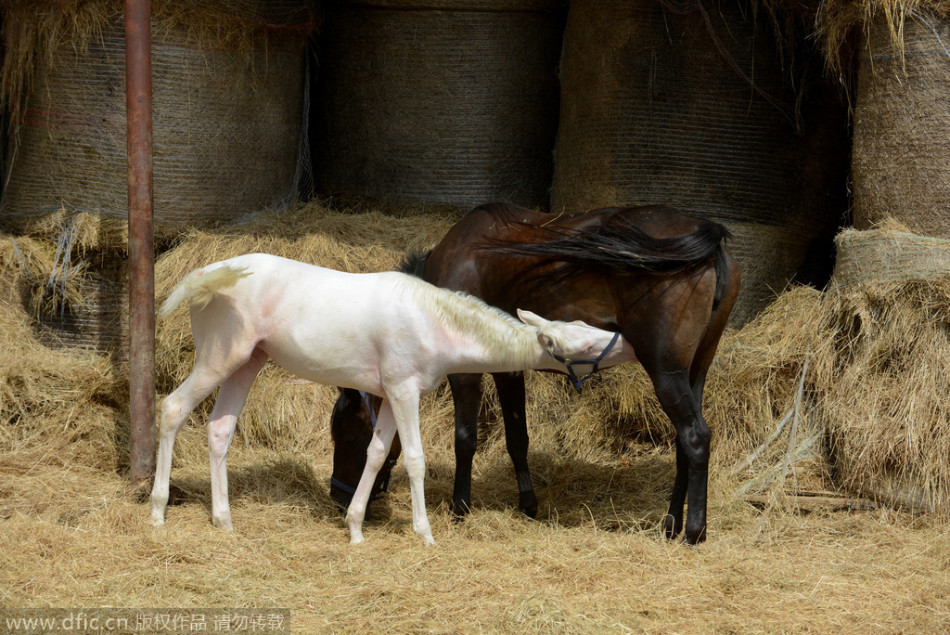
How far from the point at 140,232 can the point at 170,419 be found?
1074mm

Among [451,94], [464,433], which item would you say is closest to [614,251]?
[464,433]

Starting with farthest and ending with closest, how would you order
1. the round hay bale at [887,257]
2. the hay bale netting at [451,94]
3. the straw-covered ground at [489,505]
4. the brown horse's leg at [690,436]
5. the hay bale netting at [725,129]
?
the hay bale netting at [451,94], the hay bale netting at [725,129], the round hay bale at [887,257], the brown horse's leg at [690,436], the straw-covered ground at [489,505]

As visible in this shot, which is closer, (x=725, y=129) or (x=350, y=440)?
(x=350, y=440)

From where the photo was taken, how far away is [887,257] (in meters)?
5.27

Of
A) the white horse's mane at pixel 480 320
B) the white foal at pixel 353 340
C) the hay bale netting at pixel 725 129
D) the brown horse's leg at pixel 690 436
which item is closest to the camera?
the white horse's mane at pixel 480 320

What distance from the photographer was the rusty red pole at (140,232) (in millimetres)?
5219

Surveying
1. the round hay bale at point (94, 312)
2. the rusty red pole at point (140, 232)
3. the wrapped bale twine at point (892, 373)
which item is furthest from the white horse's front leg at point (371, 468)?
the round hay bale at point (94, 312)

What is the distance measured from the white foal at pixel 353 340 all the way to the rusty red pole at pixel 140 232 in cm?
50

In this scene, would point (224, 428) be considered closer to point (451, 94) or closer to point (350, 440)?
point (350, 440)

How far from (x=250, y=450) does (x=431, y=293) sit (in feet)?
6.95

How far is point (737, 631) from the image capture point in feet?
11.9

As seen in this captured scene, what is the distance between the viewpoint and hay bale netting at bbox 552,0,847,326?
6.49m

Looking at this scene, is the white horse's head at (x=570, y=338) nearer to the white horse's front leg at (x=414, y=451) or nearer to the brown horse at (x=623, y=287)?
the brown horse at (x=623, y=287)

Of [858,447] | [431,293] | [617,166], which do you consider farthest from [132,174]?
[858,447]
